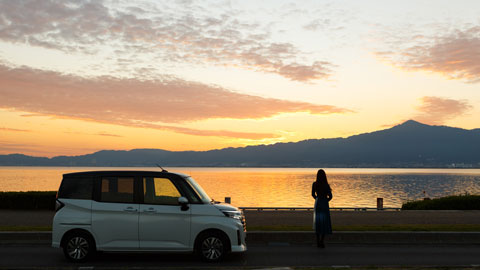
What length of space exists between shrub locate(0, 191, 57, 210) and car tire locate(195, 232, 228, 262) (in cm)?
1688

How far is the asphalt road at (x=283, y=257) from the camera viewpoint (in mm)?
11000

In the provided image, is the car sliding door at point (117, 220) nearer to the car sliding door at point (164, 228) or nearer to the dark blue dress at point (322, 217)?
the car sliding door at point (164, 228)

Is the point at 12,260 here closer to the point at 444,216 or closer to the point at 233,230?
the point at 233,230

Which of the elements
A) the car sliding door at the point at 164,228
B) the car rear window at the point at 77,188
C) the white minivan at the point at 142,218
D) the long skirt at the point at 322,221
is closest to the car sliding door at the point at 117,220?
the white minivan at the point at 142,218

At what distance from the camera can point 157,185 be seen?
452 inches

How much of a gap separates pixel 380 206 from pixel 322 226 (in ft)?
82.3

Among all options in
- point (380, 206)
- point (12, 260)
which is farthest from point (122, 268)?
point (380, 206)

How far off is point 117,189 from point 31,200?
16.6m

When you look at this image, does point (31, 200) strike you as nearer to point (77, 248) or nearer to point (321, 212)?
point (77, 248)

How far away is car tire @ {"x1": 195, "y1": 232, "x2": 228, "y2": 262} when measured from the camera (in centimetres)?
1119

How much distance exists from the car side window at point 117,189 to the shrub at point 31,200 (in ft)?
51.6

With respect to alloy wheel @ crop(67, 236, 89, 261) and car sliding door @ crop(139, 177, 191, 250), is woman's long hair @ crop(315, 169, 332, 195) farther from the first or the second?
alloy wheel @ crop(67, 236, 89, 261)

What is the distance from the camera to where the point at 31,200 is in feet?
84.6

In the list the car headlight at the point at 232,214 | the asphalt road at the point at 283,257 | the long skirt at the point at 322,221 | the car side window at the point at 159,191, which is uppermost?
the car side window at the point at 159,191
